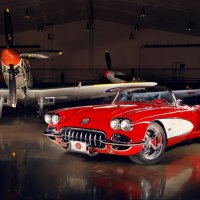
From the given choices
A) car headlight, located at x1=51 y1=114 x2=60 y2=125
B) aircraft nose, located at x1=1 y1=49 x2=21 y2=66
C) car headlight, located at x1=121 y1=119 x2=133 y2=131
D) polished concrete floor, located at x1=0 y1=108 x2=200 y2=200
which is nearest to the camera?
polished concrete floor, located at x1=0 y1=108 x2=200 y2=200

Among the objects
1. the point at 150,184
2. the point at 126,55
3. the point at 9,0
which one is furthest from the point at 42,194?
the point at 126,55

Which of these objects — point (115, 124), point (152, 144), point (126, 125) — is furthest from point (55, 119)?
point (152, 144)

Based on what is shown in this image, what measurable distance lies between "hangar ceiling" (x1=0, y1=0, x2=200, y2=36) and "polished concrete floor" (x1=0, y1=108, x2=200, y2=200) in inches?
508

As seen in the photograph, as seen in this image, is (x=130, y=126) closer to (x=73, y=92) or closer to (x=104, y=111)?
(x=104, y=111)

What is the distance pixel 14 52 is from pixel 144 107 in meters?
8.05

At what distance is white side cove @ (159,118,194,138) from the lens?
586cm

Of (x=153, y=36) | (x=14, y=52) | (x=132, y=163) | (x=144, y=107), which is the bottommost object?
(x=132, y=163)

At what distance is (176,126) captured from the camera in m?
6.05

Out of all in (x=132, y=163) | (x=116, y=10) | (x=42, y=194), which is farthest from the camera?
(x=116, y=10)

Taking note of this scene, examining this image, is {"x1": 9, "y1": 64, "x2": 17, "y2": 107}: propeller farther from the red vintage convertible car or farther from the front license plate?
the front license plate

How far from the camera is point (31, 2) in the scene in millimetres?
18672

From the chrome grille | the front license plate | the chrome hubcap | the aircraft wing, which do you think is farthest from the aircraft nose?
the chrome hubcap

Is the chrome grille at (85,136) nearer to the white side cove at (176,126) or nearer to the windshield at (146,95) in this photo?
the white side cove at (176,126)

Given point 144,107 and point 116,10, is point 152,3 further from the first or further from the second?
point 144,107
